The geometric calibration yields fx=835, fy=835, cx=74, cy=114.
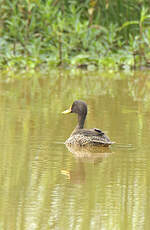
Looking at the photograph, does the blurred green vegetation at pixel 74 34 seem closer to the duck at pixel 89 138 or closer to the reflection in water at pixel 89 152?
the duck at pixel 89 138

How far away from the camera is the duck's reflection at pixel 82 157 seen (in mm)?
8144

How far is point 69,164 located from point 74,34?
1177cm

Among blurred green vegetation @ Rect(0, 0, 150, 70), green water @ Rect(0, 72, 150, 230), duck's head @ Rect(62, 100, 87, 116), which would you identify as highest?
blurred green vegetation @ Rect(0, 0, 150, 70)

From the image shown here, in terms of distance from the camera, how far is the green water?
6.61 m

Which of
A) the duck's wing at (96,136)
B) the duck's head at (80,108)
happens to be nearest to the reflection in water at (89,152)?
the duck's wing at (96,136)

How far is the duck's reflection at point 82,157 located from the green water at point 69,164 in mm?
10

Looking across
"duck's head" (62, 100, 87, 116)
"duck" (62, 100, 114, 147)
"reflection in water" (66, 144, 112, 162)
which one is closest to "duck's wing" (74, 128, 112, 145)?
"duck" (62, 100, 114, 147)

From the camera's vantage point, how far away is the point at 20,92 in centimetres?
1487

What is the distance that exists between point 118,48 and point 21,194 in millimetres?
14245

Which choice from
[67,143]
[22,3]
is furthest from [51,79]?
[67,143]

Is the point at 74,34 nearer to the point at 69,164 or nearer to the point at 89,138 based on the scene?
the point at 89,138

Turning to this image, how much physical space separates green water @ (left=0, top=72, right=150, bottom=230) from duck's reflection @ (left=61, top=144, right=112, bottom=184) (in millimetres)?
10

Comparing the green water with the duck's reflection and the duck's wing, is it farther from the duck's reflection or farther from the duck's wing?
the duck's wing

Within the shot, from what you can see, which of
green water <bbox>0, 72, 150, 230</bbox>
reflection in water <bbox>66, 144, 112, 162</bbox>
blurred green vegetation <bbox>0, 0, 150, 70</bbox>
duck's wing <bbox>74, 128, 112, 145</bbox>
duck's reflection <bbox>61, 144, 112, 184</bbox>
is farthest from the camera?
blurred green vegetation <bbox>0, 0, 150, 70</bbox>
